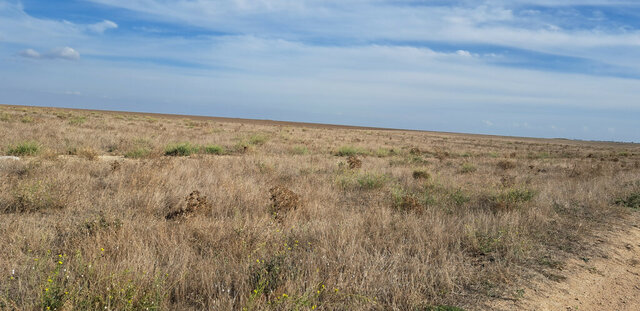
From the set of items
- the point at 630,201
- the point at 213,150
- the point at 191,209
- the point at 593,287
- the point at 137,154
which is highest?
the point at 630,201

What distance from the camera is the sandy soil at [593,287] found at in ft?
11.9

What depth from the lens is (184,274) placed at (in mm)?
3557

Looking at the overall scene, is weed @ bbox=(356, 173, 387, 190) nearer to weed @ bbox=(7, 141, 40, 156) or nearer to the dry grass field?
the dry grass field

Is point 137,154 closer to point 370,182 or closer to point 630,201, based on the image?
point 370,182

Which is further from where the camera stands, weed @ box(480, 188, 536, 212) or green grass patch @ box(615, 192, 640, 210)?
green grass patch @ box(615, 192, 640, 210)

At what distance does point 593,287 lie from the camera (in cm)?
409

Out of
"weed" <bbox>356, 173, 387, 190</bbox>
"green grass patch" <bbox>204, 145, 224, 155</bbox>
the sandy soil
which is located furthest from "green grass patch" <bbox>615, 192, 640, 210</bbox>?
"green grass patch" <bbox>204, 145, 224, 155</bbox>

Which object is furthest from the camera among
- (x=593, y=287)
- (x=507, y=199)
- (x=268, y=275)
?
(x=507, y=199)

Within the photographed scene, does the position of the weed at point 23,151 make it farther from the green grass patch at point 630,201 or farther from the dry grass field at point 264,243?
the green grass patch at point 630,201

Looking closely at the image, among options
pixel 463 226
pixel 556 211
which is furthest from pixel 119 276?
pixel 556 211

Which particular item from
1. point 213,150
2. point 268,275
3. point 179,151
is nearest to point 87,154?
point 179,151

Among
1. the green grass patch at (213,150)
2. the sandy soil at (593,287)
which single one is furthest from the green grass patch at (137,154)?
the sandy soil at (593,287)

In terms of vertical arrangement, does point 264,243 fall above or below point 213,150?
below

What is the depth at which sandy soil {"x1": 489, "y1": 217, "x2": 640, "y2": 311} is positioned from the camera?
363 centimetres
